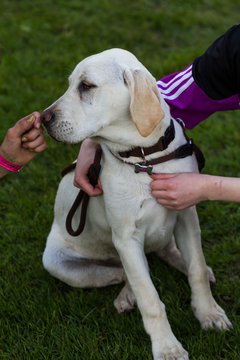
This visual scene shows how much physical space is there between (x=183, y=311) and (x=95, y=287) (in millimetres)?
516

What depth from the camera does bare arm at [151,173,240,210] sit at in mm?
2811

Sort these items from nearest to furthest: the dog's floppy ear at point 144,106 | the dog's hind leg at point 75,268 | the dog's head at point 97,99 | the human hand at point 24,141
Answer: the dog's floppy ear at point 144,106 < the dog's head at point 97,99 < the human hand at point 24,141 < the dog's hind leg at point 75,268

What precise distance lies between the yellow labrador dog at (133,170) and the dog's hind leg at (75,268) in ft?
0.48

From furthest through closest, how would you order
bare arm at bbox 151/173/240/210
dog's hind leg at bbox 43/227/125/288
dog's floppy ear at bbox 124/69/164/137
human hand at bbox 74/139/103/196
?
1. dog's hind leg at bbox 43/227/125/288
2. human hand at bbox 74/139/103/196
3. bare arm at bbox 151/173/240/210
4. dog's floppy ear at bbox 124/69/164/137

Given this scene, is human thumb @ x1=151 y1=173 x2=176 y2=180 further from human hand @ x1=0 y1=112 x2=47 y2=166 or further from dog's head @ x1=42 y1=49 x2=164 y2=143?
human hand @ x1=0 y1=112 x2=47 y2=166

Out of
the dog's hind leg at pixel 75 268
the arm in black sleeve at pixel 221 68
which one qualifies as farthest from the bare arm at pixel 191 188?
the dog's hind leg at pixel 75 268

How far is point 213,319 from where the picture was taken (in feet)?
10.0

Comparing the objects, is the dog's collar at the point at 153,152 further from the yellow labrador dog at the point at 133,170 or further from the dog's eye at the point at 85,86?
the dog's eye at the point at 85,86

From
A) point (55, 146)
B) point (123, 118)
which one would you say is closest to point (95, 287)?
point (123, 118)

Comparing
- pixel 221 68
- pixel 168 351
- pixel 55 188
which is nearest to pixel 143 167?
pixel 221 68

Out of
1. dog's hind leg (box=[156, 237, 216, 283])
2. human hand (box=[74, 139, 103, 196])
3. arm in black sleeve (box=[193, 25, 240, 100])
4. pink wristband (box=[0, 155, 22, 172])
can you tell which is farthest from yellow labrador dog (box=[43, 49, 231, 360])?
pink wristband (box=[0, 155, 22, 172])

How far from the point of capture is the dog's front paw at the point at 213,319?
3.05 meters

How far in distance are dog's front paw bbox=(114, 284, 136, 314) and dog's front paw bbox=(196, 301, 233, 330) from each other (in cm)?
35

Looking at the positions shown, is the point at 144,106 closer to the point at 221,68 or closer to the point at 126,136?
the point at 126,136
